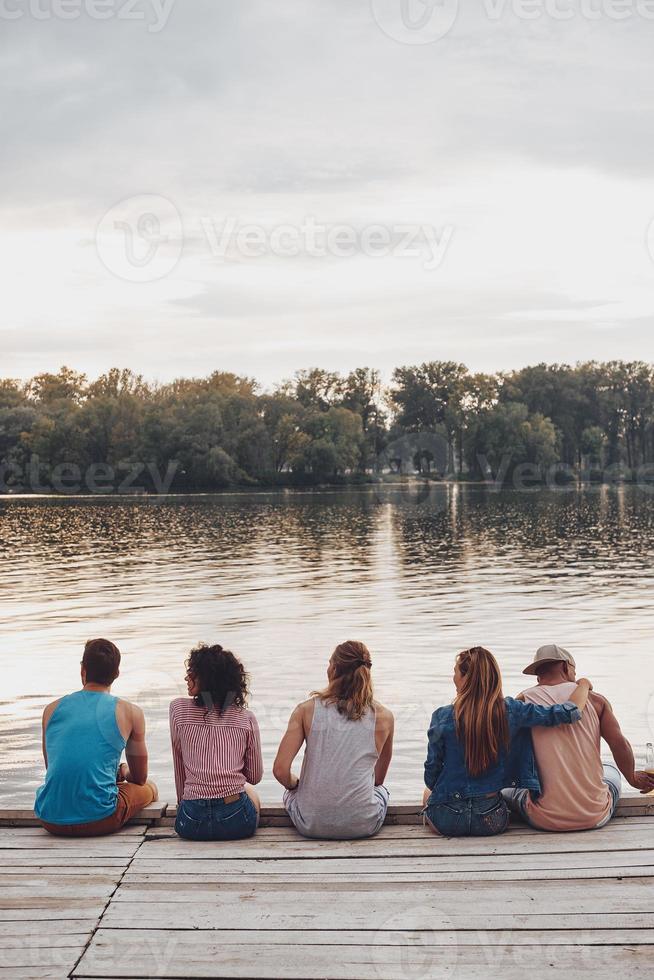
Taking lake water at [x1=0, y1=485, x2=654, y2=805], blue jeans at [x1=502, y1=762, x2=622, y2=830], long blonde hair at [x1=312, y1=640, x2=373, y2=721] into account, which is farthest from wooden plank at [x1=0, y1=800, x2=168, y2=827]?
lake water at [x1=0, y1=485, x2=654, y2=805]

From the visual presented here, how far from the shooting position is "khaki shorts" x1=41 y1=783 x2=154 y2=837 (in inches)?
227

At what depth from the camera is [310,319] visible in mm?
139500

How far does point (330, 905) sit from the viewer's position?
4793 mm

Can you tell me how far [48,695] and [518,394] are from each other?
124m

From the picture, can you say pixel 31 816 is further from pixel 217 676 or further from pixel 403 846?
pixel 403 846

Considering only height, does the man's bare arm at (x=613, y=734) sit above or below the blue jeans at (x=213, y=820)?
above

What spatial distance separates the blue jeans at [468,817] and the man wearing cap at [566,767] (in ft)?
0.72

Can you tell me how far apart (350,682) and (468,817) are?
0.99 metres

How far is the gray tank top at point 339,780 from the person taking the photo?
577cm

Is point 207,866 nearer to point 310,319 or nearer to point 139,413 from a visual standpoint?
point 139,413

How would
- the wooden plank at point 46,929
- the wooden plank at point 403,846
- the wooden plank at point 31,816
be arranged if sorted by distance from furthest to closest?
1. the wooden plank at point 31,816
2. the wooden plank at point 403,846
3. the wooden plank at point 46,929

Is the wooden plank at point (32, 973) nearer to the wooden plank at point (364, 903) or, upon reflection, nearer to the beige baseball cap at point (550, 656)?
the wooden plank at point (364, 903)

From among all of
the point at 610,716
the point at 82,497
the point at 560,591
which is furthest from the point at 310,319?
the point at 610,716

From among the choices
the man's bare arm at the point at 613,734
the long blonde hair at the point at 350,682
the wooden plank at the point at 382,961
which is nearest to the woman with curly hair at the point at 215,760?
the long blonde hair at the point at 350,682
